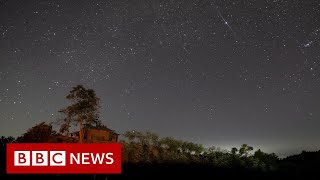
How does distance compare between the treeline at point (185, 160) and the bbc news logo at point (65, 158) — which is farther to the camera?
the treeline at point (185, 160)

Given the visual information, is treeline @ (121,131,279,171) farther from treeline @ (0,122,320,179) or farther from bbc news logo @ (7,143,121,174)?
bbc news logo @ (7,143,121,174)

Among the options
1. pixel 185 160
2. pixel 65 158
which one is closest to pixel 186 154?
pixel 185 160

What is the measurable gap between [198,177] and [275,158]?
932 centimetres

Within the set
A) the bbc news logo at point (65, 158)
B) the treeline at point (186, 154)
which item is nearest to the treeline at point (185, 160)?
the treeline at point (186, 154)

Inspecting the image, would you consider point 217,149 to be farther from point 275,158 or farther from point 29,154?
point 29,154

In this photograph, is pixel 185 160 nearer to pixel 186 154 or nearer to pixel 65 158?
pixel 186 154

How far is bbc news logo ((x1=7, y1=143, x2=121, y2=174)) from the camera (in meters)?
15.3

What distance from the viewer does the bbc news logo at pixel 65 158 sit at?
50.2 ft

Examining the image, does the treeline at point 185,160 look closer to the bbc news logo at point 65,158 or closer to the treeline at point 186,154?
the treeline at point 186,154

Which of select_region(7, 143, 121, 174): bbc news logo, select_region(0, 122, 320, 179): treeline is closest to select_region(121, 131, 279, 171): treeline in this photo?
select_region(0, 122, 320, 179): treeline

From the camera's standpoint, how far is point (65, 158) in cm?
1560

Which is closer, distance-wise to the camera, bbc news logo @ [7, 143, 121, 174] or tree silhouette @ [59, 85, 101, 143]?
bbc news logo @ [7, 143, 121, 174]

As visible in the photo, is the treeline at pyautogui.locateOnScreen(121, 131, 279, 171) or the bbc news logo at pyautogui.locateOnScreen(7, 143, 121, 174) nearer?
the bbc news logo at pyautogui.locateOnScreen(7, 143, 121, 174)

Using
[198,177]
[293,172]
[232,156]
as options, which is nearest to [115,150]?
[198,177]
